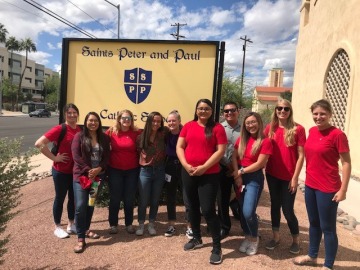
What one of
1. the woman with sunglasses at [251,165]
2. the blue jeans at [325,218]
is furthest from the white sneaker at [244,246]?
the blue jeans at [325,218]

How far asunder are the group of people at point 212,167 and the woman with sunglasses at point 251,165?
0.4 inches

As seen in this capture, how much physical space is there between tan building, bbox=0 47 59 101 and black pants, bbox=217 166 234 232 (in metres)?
62.8

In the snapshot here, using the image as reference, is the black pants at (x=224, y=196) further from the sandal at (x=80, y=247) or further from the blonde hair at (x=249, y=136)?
the sandal at (x=80, y=247)

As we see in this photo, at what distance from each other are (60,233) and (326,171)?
10.7 feet

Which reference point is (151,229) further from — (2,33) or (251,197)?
(2,33)

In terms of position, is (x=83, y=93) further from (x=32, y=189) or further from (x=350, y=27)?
(x=350, y=27)

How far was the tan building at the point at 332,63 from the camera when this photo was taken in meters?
9.45

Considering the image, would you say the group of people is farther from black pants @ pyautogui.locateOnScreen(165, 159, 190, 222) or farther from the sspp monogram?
the sspp monogram

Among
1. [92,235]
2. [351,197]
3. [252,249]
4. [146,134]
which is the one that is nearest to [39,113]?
[351,197]

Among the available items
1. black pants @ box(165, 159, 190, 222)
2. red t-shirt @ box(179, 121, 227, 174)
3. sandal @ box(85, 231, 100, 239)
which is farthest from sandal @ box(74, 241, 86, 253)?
red t-shirt @ box(179, 121, 227, 174)

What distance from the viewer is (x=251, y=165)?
3449mm

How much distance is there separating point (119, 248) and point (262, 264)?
165cm

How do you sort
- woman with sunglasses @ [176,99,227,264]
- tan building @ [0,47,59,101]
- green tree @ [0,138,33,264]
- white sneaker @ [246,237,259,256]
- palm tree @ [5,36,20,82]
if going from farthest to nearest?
1. tan building @ [0,47,59,101]
2. palm tree @ [5,36,20,82]
3. white sneaker @ [246,237,259,256]
4. woman with sunglasses @ [176,99,227,264]
5. green tree @ [0,138,33,264]

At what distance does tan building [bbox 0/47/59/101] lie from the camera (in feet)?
206
